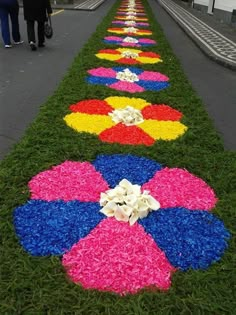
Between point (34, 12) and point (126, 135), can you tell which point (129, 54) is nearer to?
point (34, 12)

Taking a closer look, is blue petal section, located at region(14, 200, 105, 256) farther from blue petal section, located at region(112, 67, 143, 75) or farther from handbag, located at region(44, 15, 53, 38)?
handbag, located at region(44, 15, 53, 38)

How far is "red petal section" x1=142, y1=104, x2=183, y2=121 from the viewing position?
18.0 ft

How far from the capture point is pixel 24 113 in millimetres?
5473

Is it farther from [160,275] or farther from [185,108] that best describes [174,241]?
[185,108]

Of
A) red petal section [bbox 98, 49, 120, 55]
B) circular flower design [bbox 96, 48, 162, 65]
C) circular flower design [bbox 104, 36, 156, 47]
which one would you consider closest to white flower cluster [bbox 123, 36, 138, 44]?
circular flower design [bbox 104, 36, 156, 47]

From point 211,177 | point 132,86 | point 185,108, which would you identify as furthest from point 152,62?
point 211,177

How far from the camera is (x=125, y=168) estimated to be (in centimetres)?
397

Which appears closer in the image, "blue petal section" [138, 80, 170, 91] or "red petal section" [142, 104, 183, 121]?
"red petal section" [142, 104, 183, 121]

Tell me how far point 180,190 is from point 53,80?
437 centimetres

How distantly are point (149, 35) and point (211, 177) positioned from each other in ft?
32.3

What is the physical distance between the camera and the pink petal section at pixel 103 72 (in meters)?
7.59

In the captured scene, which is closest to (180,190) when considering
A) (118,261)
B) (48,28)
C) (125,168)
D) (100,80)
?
(125,168)

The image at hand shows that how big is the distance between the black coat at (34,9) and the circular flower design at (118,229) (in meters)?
6.34

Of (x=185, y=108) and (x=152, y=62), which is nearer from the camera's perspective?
(x=185, y=108)
